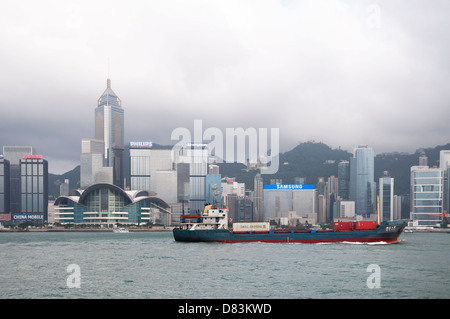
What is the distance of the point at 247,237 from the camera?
305 feet
